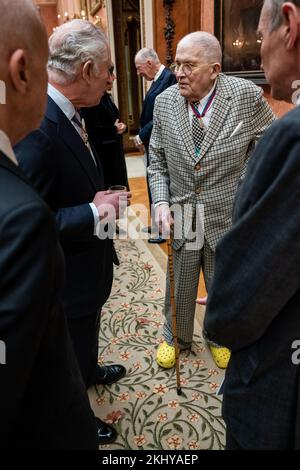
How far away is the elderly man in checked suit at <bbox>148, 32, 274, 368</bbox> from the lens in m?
1.93

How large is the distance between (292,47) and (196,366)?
2.02m

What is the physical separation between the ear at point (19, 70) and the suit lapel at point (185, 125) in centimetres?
135

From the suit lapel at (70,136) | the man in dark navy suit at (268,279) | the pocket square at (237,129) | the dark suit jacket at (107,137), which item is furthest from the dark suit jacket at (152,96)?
the man in dark navy suit at (268,279)

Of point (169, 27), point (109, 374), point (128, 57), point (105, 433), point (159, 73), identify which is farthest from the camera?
point (128, 57)

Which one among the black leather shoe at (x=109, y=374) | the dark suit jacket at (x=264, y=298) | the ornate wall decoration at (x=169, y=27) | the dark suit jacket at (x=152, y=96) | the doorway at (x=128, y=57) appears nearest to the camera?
the dark suit jacket at (x=264, y=298)

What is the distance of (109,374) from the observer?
2.33m

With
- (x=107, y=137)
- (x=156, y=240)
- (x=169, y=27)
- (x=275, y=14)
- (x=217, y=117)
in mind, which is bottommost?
(x=156, y=240)

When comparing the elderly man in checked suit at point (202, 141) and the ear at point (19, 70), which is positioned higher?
the ear at point (19, 70)

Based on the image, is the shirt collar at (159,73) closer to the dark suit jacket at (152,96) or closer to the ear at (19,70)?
the dark suit jacket at (152,96)

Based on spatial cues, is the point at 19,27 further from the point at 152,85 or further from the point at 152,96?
the point at 152,85

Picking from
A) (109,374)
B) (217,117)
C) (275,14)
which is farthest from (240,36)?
(109,374)

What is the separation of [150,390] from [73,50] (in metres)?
1.83

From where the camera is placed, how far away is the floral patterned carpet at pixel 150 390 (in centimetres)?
192

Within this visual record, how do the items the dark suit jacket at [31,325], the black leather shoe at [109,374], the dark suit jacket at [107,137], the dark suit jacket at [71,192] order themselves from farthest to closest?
1. the dark suit jacket at [107,137]
2. the black leather shoe at [109,374]
3. the dark suit jacket at [71,192]
4. the dark suit jacket at [31,325]
